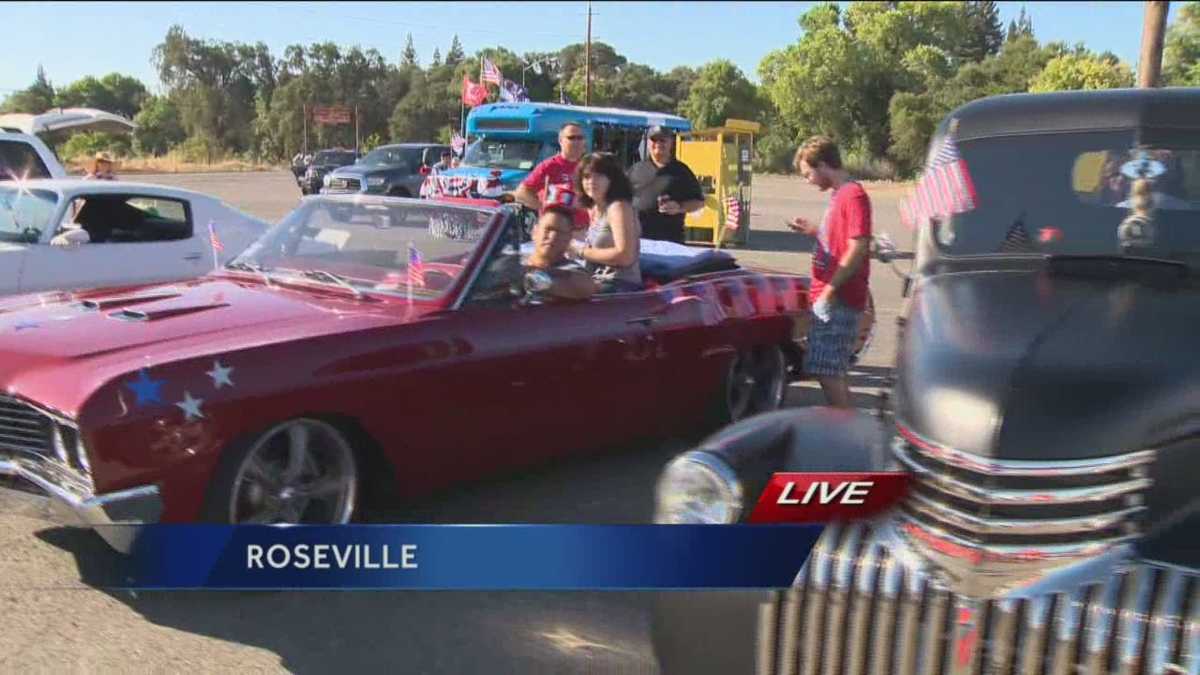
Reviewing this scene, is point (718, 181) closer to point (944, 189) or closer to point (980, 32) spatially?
point (944, 189)

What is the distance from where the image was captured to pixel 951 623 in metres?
2.25

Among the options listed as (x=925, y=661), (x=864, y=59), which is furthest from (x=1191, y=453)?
(x=864, y=59)

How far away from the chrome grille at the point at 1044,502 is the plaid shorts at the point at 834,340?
9.05 feet

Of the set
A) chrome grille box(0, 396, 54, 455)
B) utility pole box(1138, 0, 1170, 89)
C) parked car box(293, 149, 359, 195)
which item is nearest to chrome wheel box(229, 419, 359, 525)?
chrome grille box(0, 396, 54, 455)

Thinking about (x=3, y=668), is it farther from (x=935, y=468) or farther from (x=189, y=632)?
(x=935, y=468)

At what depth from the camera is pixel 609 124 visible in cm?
2066

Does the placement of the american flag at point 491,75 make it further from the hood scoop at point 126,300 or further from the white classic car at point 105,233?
the hood scoop at point 126,300

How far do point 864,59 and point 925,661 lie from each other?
206 ft

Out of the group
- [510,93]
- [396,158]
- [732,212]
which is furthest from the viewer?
[510,93]

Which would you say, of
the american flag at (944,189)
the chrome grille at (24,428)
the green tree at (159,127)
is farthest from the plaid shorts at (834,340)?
the green tree at (159,127)

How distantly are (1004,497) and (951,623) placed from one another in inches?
13.3

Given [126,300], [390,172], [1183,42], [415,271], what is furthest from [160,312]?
[1183,42]

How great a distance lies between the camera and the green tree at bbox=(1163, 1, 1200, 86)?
172 ft

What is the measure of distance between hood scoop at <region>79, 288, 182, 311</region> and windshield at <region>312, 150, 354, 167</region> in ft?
92.1
